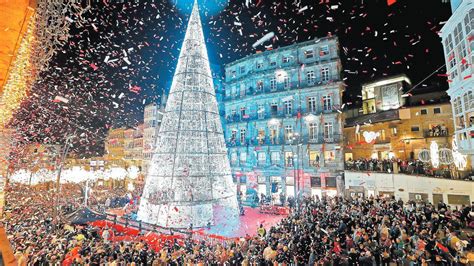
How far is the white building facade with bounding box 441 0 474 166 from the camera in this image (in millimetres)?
10641

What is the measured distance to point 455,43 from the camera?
40.0 feet

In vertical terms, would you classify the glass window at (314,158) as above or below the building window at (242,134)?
below

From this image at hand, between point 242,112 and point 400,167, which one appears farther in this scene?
point 242,112

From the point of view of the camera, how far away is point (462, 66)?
11.7m

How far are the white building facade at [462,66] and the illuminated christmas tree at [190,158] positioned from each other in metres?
13.1

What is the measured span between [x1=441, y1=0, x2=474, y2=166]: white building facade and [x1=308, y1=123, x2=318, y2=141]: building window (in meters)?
14.4

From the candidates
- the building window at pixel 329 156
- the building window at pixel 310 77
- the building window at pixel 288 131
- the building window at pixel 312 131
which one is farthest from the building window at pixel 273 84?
the building window at pixel 329 156

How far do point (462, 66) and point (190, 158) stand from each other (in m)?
15.2

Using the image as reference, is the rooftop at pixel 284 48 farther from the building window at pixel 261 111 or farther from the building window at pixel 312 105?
the building window at pixel 261 111

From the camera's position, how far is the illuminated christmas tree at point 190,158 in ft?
47.7

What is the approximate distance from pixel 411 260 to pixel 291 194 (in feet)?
68.1

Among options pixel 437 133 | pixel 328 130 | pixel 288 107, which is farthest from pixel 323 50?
pixel 437 133

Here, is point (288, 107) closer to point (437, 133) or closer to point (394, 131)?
point (394, 131)

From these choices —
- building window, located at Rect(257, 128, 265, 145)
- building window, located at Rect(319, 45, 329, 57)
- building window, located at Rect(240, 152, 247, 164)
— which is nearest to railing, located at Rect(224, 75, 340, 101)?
building window, located at Rect(319, 45, 329, 57)
